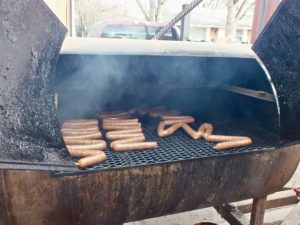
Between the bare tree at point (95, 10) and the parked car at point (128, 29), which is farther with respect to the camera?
the bare tree at point (95, 10)

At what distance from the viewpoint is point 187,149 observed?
2.33 metres

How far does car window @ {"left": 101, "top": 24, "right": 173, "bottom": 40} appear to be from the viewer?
26.4 feet

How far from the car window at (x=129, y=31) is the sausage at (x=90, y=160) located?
21.5 ft

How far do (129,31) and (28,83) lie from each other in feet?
23.6

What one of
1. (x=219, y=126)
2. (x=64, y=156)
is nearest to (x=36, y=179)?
(x=64, y=156)

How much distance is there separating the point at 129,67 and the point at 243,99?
4.19ft

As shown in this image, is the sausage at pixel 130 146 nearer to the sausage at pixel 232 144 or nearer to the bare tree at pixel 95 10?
the sausage at pixel 232 144

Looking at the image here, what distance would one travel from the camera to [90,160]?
1.82m

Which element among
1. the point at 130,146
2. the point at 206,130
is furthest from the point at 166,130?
the point at 130,146

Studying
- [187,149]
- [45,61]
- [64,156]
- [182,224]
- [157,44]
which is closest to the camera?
[45,61]

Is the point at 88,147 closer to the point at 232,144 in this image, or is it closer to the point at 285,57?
the point at 232,144

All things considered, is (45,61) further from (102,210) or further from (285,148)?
(285,148)

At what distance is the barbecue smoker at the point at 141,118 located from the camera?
1.35m

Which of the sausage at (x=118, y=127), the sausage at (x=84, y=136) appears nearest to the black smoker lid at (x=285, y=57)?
the sausage at (x=118, y=127)
